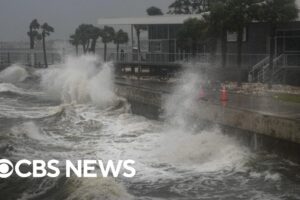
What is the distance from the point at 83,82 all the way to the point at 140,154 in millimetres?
15955

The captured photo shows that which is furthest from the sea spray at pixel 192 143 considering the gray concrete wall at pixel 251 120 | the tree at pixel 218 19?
the tree at pixel 218 19

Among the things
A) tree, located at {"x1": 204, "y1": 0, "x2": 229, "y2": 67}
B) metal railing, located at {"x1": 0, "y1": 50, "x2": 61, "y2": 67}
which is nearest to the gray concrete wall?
tree, located at {"x1": 204, "y1": 0, "x2": 229, "y2": 67}

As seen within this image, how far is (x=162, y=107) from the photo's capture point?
20922 mm

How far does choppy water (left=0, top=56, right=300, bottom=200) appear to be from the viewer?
1114 centimetres

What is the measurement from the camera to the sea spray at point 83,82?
27.4m

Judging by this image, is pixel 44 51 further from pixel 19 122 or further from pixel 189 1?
pixel 19 122

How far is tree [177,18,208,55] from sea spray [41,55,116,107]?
439 cm

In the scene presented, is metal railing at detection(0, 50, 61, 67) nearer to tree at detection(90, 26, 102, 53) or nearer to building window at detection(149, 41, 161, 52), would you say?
tree at detection(90, 26, 102, 53)

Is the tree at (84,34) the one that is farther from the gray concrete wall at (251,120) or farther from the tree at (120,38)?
the gray concrete wall at (251,120)

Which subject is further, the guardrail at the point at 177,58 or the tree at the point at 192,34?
the tree at the point at 192,34

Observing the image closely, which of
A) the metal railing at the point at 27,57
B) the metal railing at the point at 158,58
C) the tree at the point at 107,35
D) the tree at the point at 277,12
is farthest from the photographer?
the metal railing at the point at 27,57

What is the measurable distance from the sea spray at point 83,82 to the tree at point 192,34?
439 cm

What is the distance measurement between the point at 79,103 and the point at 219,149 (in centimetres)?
1443

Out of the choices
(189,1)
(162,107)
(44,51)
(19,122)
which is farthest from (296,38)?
(44,51)
